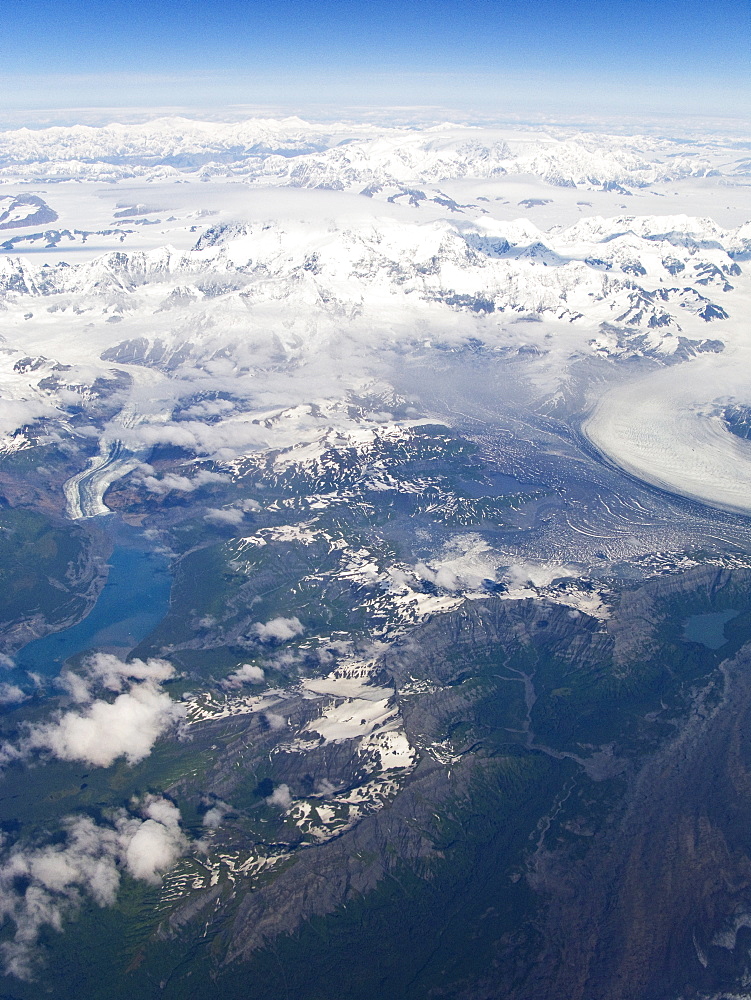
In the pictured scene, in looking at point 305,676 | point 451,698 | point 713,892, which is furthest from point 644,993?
point 305,676

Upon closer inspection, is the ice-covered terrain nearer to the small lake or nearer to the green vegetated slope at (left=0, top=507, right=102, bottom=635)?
the green vegetated slope at (left=0, top=507, right=102, bottom=635)

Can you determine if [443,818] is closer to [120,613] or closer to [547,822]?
[547,822]

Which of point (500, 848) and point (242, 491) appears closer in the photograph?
point (500, 848)

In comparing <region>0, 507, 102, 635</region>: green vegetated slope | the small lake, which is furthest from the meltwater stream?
the small lake

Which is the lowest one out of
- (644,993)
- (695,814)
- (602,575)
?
(644,993)

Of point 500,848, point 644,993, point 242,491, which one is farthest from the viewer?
point 242,491

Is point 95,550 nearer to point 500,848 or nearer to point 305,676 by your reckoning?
point 305,676
